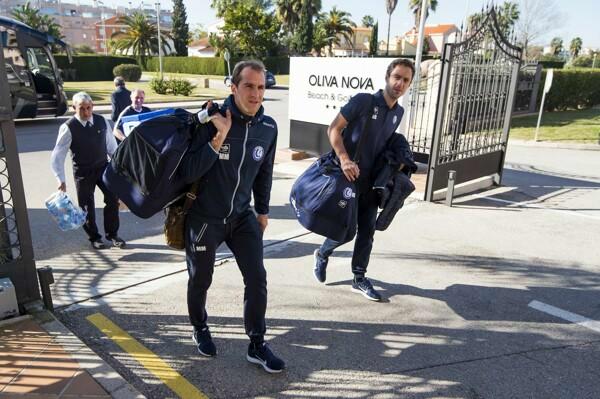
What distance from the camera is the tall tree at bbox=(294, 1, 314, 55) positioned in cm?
5794

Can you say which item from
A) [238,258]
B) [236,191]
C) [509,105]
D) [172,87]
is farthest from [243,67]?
[172,87]

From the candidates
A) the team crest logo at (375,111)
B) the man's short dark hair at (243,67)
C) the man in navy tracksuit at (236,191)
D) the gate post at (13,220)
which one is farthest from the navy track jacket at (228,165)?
the gate post at (13,220)

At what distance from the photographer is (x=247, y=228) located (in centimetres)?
290

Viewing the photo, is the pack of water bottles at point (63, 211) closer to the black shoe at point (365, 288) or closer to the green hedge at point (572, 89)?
the black shoe at point (365, 288)

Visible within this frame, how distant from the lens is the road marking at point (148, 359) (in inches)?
109

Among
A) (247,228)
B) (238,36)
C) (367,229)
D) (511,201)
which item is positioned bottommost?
(511,201)

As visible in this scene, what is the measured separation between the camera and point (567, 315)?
3896 mm

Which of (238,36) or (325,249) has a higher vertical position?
(238,36)

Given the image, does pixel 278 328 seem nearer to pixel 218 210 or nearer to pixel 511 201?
pixel 218 210

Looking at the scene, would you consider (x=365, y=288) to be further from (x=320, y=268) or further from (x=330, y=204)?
(x=330, y=204)

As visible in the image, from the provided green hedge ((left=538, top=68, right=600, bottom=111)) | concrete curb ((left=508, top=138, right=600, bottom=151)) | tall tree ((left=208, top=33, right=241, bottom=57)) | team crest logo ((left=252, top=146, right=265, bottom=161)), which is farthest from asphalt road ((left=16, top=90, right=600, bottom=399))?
tall tree ((left=208, top=33, right=241, bottom=57))

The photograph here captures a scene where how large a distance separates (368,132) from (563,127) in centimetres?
1627

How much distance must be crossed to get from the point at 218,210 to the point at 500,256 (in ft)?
12.0

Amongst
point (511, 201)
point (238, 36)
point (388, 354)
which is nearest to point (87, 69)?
point (238, 36)
